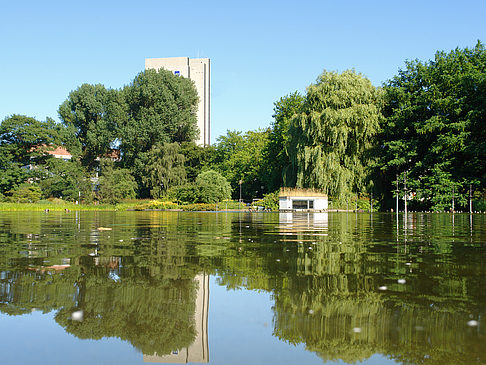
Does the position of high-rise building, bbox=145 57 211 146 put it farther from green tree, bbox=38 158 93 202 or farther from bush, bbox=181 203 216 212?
bush, bbox=181 203 216 212

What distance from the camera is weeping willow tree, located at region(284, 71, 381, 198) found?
38375 millimetres

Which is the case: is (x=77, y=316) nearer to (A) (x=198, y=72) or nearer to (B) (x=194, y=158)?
(B) (x=194, y=158)

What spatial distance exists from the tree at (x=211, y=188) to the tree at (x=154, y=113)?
571 inches

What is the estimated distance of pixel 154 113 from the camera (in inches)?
2704

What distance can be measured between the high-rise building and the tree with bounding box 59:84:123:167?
137 feet

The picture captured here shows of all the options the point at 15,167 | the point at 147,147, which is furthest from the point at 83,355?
the point at 147,147

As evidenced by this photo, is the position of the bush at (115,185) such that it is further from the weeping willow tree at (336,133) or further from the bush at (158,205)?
the weeping willow tree at (336,133)

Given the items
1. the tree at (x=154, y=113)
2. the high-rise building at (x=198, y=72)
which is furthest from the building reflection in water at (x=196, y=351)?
the high-rise building at (x=198, y=72)

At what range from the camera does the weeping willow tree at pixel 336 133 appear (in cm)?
3838

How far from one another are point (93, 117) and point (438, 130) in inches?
2230

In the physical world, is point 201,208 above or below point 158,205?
below

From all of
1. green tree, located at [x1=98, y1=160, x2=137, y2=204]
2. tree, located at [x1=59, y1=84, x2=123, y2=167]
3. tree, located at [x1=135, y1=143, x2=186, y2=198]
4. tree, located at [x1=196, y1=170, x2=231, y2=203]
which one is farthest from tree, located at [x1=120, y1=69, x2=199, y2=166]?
tree, located at [x1=196, y1=170, x2=231, y2=203]

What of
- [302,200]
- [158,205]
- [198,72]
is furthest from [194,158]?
[198,72]

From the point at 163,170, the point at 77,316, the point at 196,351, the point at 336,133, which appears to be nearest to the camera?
the point at 196,351
